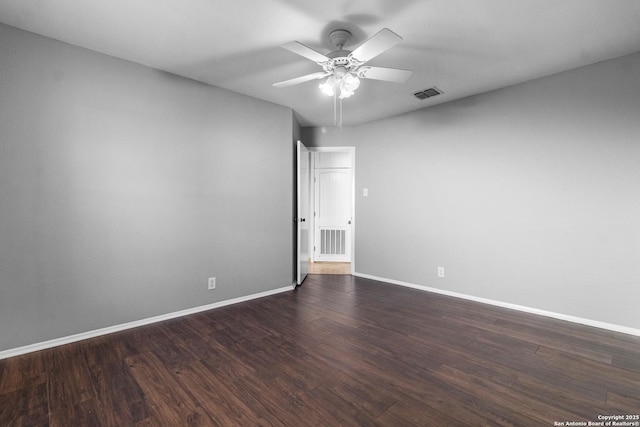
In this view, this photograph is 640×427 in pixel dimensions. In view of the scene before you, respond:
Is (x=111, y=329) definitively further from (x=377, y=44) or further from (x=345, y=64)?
(x=377, y=44)

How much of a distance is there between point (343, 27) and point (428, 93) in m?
1.75

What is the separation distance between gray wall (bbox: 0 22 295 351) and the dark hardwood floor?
1.30ft

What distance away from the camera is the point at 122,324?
2.65 m

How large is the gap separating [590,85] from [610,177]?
95cm

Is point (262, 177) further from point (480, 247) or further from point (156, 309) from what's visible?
point (480, 247)

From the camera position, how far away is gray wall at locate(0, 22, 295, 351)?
7.21ft

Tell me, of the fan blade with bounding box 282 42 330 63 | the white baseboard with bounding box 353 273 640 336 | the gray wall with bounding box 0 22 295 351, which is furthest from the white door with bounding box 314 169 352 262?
the fan blade with bounding box 282 42 330 63

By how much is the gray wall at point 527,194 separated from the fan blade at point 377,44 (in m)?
2.26

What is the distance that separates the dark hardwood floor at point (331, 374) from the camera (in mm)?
1595

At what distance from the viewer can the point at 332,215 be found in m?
5.86

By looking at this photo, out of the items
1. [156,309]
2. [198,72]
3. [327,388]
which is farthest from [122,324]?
[198,72]

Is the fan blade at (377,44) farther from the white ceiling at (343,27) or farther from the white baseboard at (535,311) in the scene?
the white baseboard at (535,311)

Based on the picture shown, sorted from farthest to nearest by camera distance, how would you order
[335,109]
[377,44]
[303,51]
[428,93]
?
[335,109] → [428,93] → [303,51] → [377,44]

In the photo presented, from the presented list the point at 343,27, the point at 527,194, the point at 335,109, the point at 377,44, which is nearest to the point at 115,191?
the point at 343,27
